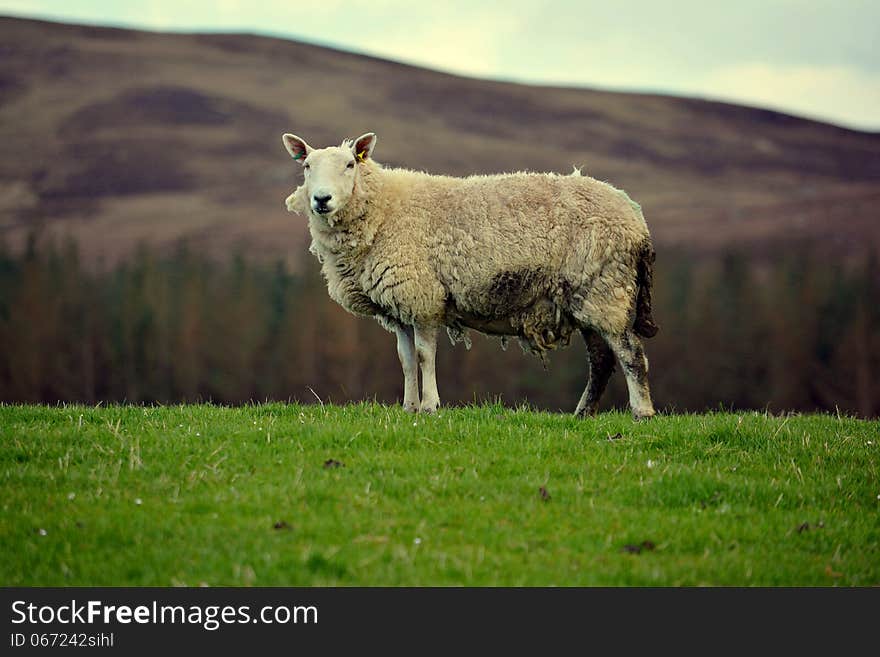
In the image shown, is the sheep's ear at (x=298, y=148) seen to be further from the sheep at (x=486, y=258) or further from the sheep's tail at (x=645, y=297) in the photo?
the sheep's tail at (x=645, y=297)

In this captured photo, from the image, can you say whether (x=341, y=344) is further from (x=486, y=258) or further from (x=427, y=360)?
(x=486, y=258)

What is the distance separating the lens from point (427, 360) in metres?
13.2

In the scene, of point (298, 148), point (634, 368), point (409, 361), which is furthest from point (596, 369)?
point (298, 148)

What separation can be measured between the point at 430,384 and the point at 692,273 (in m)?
81.6

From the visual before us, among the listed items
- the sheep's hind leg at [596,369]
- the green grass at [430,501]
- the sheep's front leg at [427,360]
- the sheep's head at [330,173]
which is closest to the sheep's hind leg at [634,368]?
the sheep's hind leg at [596,369]

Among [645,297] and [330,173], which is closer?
[330,173]

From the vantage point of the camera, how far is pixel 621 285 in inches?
522

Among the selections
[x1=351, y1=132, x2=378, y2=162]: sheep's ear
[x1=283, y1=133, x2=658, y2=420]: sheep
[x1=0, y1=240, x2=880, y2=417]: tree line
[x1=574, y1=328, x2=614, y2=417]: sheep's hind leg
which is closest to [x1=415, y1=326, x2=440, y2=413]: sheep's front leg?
[x1=283, y1=133, x2=658, y2=420]: sheep

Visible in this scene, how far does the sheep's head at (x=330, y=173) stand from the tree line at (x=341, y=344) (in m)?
62.9

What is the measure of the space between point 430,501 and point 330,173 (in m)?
5.58

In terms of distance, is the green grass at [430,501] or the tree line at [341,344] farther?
the tree line at [341,344]

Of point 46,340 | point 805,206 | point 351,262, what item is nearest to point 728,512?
point 351,262

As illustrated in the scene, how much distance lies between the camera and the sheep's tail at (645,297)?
13.6 m

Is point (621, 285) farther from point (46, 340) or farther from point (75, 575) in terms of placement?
point (46, 340)
